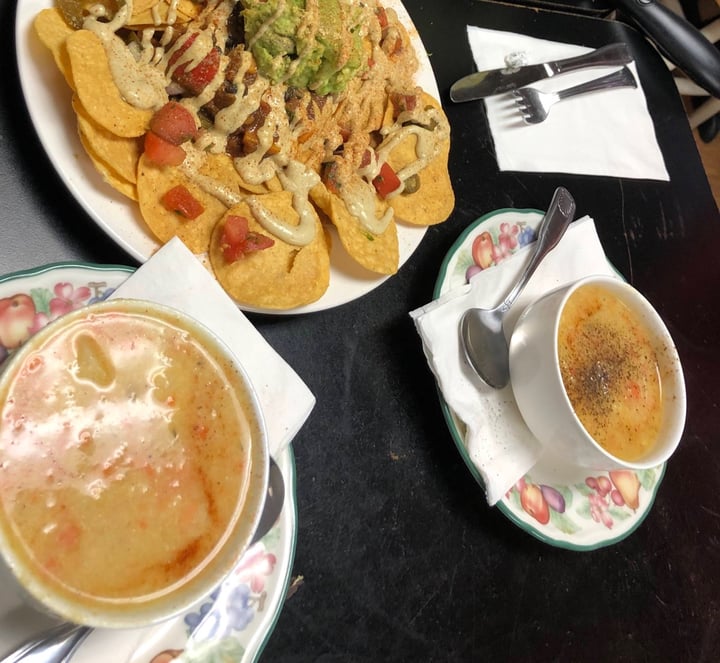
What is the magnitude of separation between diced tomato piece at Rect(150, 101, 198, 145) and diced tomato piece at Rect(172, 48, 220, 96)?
0.19 feet

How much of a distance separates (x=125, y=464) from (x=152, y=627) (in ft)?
0.72

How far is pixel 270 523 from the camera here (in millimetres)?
812

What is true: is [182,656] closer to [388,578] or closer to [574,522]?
[388,578]

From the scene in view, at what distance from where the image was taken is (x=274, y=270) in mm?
1009

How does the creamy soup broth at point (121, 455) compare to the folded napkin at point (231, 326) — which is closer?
the creamy soup broth at point (121, 455)

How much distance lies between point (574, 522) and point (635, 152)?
114 centimetres

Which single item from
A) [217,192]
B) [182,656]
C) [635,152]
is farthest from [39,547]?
[635,152]

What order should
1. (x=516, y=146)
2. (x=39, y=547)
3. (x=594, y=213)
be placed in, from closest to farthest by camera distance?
(x=39, y=547) < (x=516, y=146) < (x=594, y=213)

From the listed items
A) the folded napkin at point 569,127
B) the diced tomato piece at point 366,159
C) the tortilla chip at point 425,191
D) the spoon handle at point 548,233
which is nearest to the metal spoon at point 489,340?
the spoon handle at point 548,233

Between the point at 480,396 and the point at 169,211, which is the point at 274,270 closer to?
the point at 169,211

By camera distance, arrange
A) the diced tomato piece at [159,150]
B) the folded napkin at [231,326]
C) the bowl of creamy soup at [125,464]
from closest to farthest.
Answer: the bowl of creamy soup at [125,464]
the folded napkin at [231,326]
the diced tomato piece at [159,150]

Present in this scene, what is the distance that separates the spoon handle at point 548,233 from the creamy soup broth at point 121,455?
2.24ft

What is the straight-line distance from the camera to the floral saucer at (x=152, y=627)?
2.28 ft

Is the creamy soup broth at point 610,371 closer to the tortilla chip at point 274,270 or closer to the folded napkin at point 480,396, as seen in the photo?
the folded napkin at point 480,396
